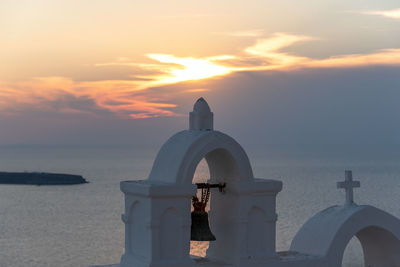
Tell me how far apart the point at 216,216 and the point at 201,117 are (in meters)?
1.59

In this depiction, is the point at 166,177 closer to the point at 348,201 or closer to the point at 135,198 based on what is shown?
the point at 135,198

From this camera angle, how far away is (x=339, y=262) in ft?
38.6

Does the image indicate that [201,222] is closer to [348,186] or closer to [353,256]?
[348,186]

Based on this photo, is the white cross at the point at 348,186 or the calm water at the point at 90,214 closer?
the white cross at the point at 348,186

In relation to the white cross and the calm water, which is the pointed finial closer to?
the white cross

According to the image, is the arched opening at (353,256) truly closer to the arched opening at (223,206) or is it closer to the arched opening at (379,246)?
the arched opening at (379,246)

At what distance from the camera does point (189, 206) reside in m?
10.3

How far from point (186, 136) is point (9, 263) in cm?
5917

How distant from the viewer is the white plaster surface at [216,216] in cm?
1013

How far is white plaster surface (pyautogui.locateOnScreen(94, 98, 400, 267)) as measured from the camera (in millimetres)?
10133

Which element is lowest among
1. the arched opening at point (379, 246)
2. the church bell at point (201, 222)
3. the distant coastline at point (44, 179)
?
the arched opening at point (379, 246)

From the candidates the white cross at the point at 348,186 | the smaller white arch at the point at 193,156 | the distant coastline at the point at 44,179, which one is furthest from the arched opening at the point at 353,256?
the distant coastline at the point at 44,179

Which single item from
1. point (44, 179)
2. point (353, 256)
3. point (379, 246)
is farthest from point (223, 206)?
point (44, 179)

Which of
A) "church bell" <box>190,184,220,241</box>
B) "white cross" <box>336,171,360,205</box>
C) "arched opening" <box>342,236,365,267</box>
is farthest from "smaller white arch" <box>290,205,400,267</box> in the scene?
"arched opening" <box>342,236,365,267</box>
